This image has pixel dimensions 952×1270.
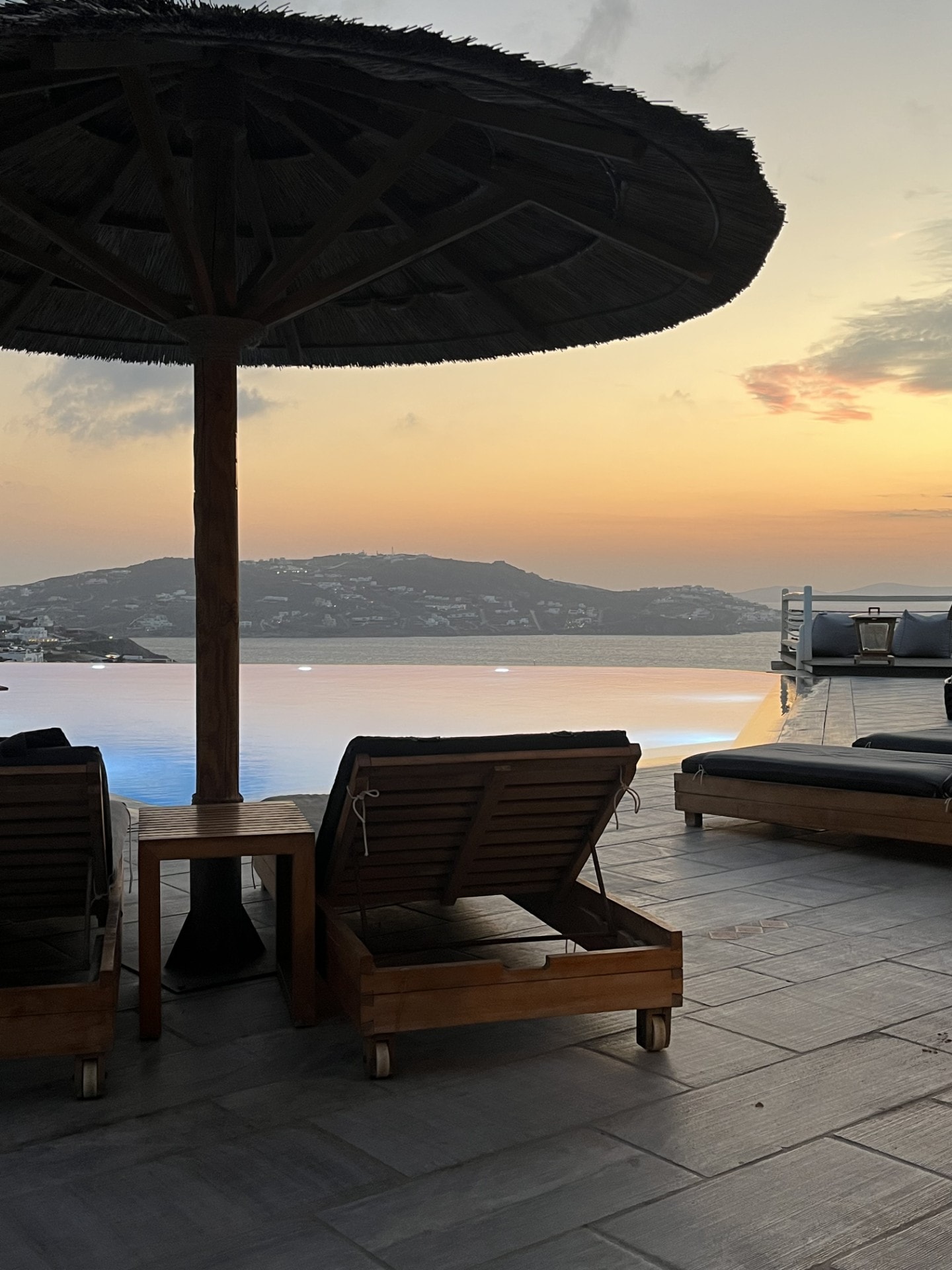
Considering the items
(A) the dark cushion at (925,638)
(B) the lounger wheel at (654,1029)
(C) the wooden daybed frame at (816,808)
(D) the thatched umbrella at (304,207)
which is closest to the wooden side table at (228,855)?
(D) the thatched umbrella at (304,207)

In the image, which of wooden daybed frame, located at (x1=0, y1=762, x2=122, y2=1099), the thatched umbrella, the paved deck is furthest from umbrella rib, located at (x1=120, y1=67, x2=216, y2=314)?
the paved deck

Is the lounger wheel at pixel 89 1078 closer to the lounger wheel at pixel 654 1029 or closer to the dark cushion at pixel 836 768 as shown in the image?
the lounger wheel at pixel 654 1029

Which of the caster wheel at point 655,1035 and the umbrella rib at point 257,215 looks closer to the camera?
the caster wheel at point 655,1035

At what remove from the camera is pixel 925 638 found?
1492 cm

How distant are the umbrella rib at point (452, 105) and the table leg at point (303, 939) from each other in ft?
5.89

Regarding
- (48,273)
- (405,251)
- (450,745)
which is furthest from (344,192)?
(450,745)

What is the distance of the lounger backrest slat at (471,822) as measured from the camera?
2.88m

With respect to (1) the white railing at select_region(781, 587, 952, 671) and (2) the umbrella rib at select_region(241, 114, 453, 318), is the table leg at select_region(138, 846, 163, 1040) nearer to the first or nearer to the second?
(2) the umbrella rib at select_region(241, 114, 453, 318)

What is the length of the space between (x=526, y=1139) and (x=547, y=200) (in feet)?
7.93

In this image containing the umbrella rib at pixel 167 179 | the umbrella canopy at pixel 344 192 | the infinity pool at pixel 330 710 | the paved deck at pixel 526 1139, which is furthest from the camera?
the infinity pool at pixel 330 710

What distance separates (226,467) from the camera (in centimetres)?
343

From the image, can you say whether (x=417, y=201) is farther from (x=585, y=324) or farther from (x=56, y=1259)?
(x=56, y=1259)

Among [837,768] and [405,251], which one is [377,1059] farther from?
[837,768]

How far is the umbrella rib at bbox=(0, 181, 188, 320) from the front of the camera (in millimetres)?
3062
